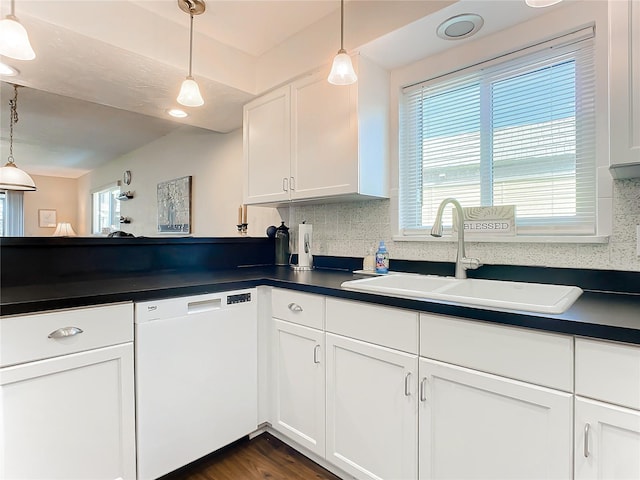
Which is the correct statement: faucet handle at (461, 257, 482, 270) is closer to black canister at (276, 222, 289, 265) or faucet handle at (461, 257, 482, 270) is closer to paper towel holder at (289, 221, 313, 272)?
paper towel holder at (289, 221, 313, 272)

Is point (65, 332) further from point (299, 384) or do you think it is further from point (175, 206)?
point (175, 206)

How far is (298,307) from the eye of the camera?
1.65m

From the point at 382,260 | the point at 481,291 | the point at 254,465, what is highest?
the point at 382,260

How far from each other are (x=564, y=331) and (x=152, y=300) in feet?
4.85

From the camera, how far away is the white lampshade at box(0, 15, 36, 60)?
1177mm

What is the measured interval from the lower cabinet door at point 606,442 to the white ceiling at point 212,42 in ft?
5.16

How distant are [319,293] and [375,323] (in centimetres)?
32

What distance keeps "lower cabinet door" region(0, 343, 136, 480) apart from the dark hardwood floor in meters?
0.36

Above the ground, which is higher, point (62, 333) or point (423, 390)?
point (62, 333)

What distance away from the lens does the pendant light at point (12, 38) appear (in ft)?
3.86

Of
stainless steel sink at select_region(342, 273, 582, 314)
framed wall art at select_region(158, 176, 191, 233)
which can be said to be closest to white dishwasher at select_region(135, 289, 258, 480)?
stainless steel sink at select_region(342, 273, 582, 314)

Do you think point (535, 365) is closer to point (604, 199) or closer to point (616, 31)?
point (604, 199)

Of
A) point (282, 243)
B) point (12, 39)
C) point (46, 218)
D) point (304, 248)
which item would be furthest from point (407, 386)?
point (46, 218)

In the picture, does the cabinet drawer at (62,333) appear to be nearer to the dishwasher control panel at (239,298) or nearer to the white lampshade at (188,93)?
the dishwasher control panel at (239,298)
